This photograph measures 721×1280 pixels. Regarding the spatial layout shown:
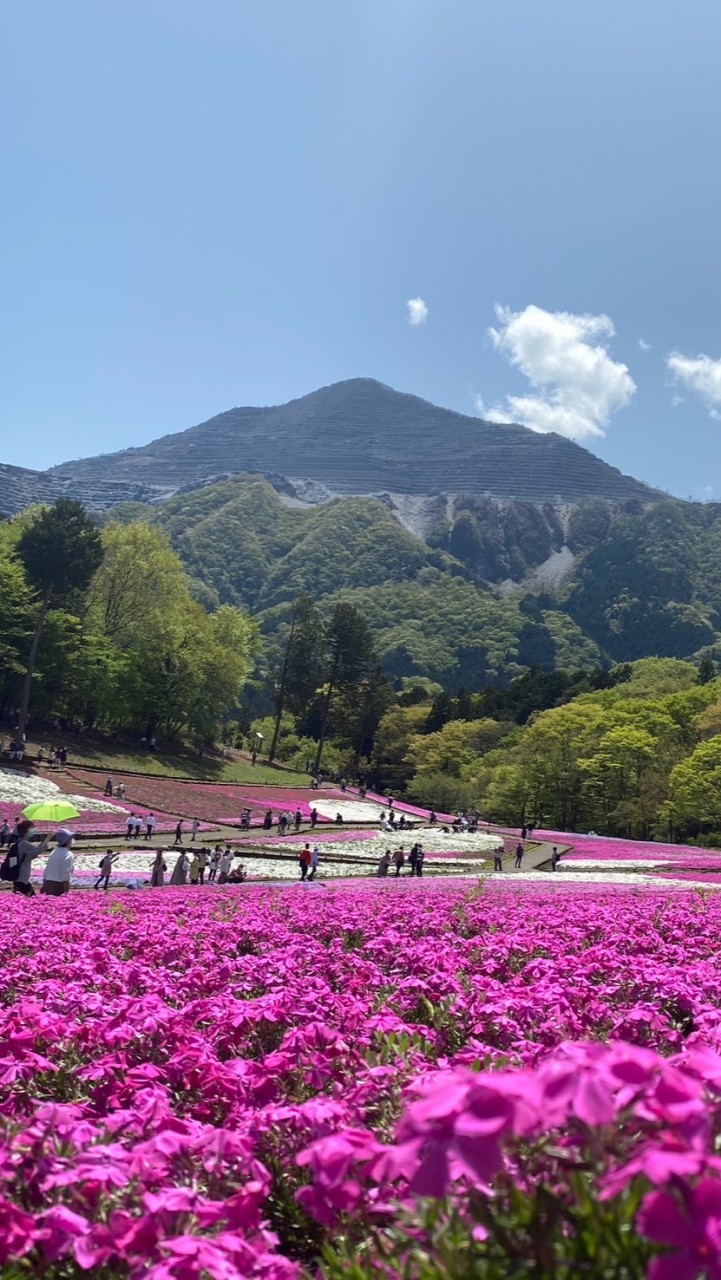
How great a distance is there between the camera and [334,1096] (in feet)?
11.5

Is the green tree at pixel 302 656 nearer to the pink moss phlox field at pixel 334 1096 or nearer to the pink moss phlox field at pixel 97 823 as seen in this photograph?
the pink moss phlox field at pixel 97 823

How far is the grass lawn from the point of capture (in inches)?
2124

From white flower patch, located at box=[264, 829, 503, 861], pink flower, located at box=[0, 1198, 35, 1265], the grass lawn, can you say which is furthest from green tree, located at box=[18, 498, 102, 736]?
pink flower, located at box=[0, 1198, 35, 1265]

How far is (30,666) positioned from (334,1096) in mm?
52863

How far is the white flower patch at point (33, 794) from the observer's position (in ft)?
123

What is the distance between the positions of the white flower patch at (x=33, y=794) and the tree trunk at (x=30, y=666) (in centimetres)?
836

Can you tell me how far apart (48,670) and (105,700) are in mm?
4755

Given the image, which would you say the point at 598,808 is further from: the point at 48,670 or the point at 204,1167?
the point at 204,1167

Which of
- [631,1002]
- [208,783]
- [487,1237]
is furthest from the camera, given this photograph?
[208,783]

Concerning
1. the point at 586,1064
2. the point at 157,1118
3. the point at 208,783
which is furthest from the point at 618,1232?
the point at 208,783

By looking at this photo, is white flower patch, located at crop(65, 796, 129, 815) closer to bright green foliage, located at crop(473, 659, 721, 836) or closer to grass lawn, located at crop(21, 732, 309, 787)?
grass lawn, located at crop(21, 732, 309, 787)

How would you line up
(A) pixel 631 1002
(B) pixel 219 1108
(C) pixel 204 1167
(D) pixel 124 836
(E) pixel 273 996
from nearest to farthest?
(C) pixel 204 1167 → (B) pixel 219 1108 → (E) pixel 273 996 → (A) pixel 631 1002 → (D) pixel 124 836

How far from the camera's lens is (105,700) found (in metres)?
60.7

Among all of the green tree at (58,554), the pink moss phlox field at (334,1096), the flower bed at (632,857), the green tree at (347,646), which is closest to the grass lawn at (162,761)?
the green tree at (58,554)
